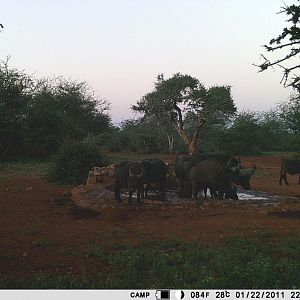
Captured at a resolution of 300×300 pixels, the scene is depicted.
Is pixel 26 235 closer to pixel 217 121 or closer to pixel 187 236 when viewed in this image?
pixel 187 236

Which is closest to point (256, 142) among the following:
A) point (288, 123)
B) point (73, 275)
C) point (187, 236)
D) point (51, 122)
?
point (288, 123)

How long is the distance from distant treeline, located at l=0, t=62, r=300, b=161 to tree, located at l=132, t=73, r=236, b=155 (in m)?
1.46

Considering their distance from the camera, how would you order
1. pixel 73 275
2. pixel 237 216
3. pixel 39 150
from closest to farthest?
pixel 73 275 → pixel 237 216 → pixel 39 150

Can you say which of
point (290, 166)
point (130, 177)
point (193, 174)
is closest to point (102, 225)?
point (130, 177)

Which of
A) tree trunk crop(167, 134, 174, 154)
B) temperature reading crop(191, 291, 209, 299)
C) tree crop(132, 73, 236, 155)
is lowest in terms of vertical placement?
temperature reading crop(191, 291, 209, 299)

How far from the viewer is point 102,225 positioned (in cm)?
883

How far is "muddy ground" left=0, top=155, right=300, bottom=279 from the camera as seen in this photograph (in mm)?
6293

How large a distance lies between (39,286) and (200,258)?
8.26 feet

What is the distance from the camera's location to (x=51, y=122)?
100 ft

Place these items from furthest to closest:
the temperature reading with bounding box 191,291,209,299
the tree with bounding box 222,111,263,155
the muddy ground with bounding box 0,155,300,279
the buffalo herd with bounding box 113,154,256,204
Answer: the tree with bounding box 222,111,263,155 < the buffalo herd with bounding box 113,154,256,204 < the muddy ground with bounding box 0,155,300,279 < the temperature reading with bounding box 191,291,209,299

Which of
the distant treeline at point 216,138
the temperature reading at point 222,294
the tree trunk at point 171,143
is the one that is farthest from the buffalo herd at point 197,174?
the tree trunk at point 171,143

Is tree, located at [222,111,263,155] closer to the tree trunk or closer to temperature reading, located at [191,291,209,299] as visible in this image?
the tree trunk

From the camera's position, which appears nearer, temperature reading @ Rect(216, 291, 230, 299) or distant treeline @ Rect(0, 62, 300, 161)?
temperature reading @ Rect(216, 291, 230, 299)

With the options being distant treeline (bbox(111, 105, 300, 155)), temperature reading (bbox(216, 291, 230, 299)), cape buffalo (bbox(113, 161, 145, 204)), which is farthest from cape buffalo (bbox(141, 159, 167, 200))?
distant treeline (bbox(111, 105, 300, 155))
